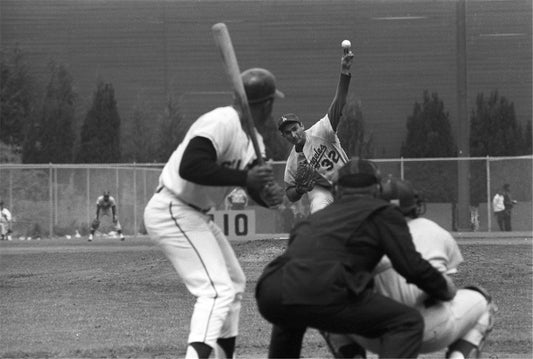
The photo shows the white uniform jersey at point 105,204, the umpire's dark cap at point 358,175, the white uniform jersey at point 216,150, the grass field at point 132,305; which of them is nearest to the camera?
the umpire's dark cap at point 358,175

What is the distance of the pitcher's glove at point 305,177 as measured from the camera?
10.6 metres

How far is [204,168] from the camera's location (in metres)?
5.76

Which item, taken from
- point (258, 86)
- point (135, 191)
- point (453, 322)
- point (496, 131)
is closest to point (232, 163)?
point (258, 86)

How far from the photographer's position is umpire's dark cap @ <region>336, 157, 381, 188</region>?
216 inches

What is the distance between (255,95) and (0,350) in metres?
3.70

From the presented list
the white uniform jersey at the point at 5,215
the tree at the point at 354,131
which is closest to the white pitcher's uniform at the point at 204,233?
the white uniform jersey at the point at 5,215

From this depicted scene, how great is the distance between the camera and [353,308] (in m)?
5.23

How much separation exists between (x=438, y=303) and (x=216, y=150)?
1506 millimetres

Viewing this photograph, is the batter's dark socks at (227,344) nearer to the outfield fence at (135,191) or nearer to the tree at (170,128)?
the outfield fence at (135,191)

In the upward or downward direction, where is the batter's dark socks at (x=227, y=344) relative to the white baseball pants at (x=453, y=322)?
downward

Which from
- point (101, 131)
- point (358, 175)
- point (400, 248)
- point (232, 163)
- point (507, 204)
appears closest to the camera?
point (400, 248)

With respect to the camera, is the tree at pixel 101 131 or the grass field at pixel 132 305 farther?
the tree at pixel 101 131

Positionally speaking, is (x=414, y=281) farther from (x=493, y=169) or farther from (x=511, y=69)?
(x=511, y=69)

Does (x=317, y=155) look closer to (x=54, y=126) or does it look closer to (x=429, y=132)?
(x=429, y=132)
